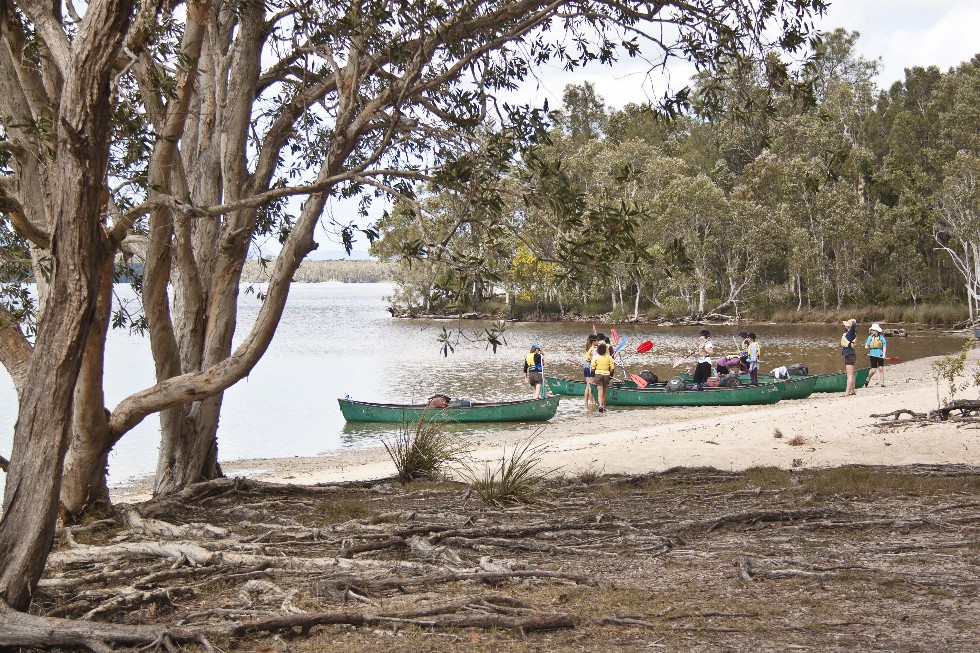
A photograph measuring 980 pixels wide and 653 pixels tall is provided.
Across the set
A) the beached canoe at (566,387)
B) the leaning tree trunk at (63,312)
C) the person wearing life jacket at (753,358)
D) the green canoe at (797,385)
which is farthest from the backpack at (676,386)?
the leaning tree trunk at (63,312)

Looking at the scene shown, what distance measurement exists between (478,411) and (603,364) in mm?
3236

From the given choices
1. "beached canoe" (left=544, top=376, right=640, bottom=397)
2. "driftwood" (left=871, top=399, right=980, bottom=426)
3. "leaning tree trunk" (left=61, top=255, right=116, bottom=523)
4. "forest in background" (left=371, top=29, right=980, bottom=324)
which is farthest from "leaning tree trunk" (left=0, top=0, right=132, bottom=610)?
"forest in background" (left=371, top=29, right=980, bottom=324)

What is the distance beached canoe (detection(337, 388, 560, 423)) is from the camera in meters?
20.8

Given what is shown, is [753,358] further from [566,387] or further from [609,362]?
[566,387]

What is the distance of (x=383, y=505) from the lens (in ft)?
27.6

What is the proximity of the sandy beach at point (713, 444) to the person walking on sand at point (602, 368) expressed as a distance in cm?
62

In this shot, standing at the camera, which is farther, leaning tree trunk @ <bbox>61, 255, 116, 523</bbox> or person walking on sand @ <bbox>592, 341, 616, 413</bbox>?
person walking on sand @ <bbox>592, 341, 616, 413</bbox>

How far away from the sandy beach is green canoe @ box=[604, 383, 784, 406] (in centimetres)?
75

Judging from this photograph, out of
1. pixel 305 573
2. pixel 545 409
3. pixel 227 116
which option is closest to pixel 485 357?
pixel 545 409

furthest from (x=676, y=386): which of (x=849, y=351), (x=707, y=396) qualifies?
(x=849, y=351)

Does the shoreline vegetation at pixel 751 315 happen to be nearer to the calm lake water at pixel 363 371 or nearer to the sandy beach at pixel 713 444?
the calm lake water at pixel 363 371

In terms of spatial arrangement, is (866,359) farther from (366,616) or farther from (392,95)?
(366,616)

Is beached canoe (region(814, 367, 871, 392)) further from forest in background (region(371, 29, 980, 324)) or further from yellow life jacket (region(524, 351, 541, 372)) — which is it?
forest in background (region(371, 29, 980, 324))

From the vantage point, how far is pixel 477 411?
20.9 m
